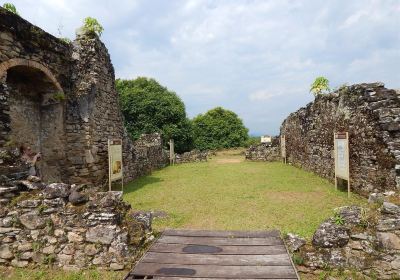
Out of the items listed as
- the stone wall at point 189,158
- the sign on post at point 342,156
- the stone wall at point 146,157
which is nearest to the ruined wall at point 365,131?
the sign on post at point 342,156

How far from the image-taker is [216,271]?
446 centimetres

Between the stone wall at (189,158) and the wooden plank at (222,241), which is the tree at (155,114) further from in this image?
the wooden plank at (222,241)

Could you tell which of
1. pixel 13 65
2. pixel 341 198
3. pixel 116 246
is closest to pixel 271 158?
pixel 341 198

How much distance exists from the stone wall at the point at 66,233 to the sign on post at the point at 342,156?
22.4ft

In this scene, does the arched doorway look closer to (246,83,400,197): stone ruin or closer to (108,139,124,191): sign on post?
(108,139,124,191): sign on post

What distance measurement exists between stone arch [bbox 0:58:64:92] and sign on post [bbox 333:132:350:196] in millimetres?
8443

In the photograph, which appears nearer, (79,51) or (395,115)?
(395,115)

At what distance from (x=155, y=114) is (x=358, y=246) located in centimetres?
2630

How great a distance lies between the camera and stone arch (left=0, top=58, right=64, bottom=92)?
7.85m

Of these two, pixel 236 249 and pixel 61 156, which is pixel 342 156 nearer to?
pixel 236 249

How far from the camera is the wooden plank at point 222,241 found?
5.42 m

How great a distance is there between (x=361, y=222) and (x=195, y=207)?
4.55 meters

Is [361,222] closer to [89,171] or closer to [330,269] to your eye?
[330,269]

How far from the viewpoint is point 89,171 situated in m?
10.6
